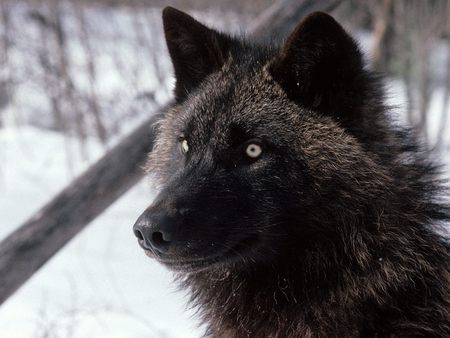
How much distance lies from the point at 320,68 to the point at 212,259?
98 cm

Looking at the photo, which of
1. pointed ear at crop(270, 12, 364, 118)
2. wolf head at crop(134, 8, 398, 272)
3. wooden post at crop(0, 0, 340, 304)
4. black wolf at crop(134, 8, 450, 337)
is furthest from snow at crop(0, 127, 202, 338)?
pointed ear at crop(270, 12, 364, 118)

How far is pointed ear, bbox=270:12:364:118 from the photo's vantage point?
315 centimetres

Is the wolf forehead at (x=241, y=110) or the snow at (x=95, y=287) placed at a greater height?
the wolf forehead at (x=241, y=110)

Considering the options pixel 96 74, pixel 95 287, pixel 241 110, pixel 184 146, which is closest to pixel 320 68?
pixel 241 110

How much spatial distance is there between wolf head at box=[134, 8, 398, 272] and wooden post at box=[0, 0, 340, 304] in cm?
106

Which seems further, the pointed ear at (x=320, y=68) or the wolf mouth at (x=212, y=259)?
the pointed ear at (x=320, y=68)

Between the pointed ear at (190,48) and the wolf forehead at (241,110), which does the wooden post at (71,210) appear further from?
the wolf forehead at (241,110)

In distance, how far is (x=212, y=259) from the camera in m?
3.10

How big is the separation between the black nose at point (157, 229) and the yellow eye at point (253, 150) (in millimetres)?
Result: 488

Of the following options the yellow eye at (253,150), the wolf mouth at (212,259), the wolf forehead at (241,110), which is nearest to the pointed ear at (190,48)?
the wolf forehead at (241,110)

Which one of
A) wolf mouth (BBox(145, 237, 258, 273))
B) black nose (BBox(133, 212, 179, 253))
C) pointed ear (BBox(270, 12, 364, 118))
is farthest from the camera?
pointed ear (BBox(270, 12, 364, 118))

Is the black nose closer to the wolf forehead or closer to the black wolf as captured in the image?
the black wolf

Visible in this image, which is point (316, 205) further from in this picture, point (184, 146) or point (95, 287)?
point (95, 287)

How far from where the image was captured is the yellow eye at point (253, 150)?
126 inches
